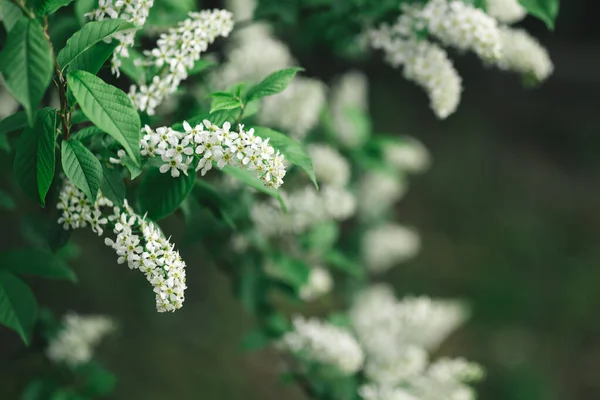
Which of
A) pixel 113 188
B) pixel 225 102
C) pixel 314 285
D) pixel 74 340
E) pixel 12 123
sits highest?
pixel 314 285

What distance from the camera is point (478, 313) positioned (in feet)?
14.4

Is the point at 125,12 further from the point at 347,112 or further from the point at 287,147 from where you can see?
the point at 347,112

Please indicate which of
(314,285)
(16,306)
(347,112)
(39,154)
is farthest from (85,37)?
(347,112)

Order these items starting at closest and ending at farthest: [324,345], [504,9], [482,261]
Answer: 1. [504,9]
2. [324,345]
3. [482,261]

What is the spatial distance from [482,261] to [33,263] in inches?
151

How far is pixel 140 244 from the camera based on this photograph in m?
1.18

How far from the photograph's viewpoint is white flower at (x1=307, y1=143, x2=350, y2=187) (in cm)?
219

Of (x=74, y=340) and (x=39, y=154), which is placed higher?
(x=39, y=154)

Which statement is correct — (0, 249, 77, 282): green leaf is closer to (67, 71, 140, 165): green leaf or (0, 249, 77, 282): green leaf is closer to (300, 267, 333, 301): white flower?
(67, 71, 140, 165): green leaf

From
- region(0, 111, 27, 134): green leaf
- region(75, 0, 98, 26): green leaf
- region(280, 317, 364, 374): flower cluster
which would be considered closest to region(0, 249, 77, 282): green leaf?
region(0, 111, 27, 134): green leaf

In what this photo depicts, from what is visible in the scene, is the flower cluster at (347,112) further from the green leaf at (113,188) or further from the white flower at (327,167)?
the green leaf at (113,188)

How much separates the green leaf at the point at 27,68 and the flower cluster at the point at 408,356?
136 cm

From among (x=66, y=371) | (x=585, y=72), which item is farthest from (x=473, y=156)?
(x=66, y=371)

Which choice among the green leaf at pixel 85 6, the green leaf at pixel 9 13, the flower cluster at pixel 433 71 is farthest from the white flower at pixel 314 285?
the green leaf at pixel 9 13
